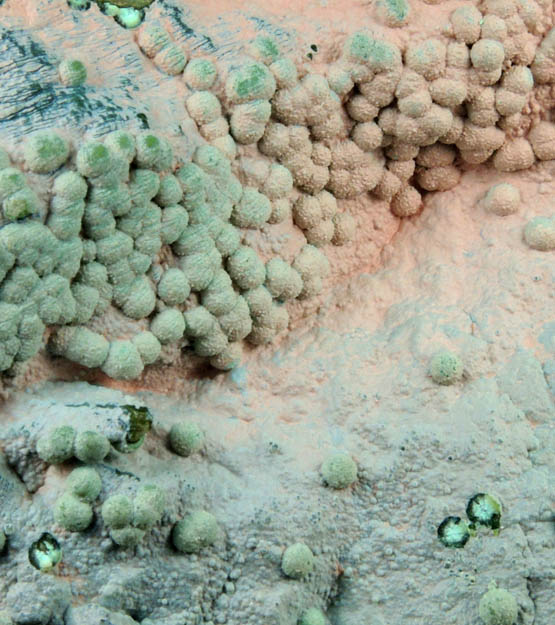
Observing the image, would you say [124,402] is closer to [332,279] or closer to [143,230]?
[143,230]

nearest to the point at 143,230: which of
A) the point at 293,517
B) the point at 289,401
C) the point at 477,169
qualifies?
the point at 289,401

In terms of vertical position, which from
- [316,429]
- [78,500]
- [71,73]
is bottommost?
[316,429]

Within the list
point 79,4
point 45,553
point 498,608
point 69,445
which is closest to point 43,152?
point 79,4

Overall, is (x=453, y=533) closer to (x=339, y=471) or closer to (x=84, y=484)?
(x=339, y=471)

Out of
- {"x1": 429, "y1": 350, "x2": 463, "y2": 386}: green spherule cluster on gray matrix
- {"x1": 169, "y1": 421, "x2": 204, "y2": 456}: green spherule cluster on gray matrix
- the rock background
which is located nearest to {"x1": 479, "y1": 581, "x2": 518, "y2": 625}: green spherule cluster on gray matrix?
the rock background

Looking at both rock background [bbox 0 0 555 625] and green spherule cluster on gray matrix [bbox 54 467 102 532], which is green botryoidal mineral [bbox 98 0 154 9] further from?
green spherule cluster on gray matrix [bbox 54 467 102 532]

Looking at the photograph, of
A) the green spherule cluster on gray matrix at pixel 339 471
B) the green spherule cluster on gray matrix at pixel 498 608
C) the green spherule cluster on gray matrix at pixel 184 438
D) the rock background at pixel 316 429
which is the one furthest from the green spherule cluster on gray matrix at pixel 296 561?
the green spherule cluster on gray matrix at pixel 498 608
